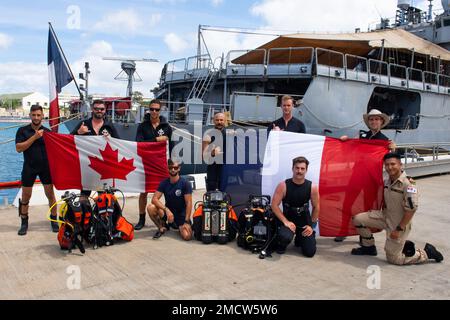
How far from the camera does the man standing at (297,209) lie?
15.6ft

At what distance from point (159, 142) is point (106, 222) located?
1609 millimetres

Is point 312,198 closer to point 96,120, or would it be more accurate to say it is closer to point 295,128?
point 295,128

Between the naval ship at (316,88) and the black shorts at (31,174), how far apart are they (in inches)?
223

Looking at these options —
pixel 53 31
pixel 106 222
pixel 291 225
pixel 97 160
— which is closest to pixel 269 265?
pixel 291 225

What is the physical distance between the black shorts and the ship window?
602 inches

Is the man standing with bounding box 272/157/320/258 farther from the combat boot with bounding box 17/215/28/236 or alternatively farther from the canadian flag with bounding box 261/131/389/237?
the combat boot with bounding box 17/215/28/236

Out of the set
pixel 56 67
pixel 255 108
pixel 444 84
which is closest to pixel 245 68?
A: pixel 255 108

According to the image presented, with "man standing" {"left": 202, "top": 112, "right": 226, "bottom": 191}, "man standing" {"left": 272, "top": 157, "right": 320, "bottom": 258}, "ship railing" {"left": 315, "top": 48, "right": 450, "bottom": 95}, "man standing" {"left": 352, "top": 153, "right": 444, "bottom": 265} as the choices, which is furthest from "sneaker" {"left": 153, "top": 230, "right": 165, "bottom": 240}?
"ship railing" {"left": 315, "top": 48, "right": 450, "bottom": 95}

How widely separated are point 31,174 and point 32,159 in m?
0.22

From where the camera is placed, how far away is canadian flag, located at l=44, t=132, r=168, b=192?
18.8ft

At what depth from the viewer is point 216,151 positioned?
543 centimetres

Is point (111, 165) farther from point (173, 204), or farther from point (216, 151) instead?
point (216, 151)

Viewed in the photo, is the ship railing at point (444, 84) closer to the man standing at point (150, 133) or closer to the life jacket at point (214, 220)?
the man standing at point (150, 133)
